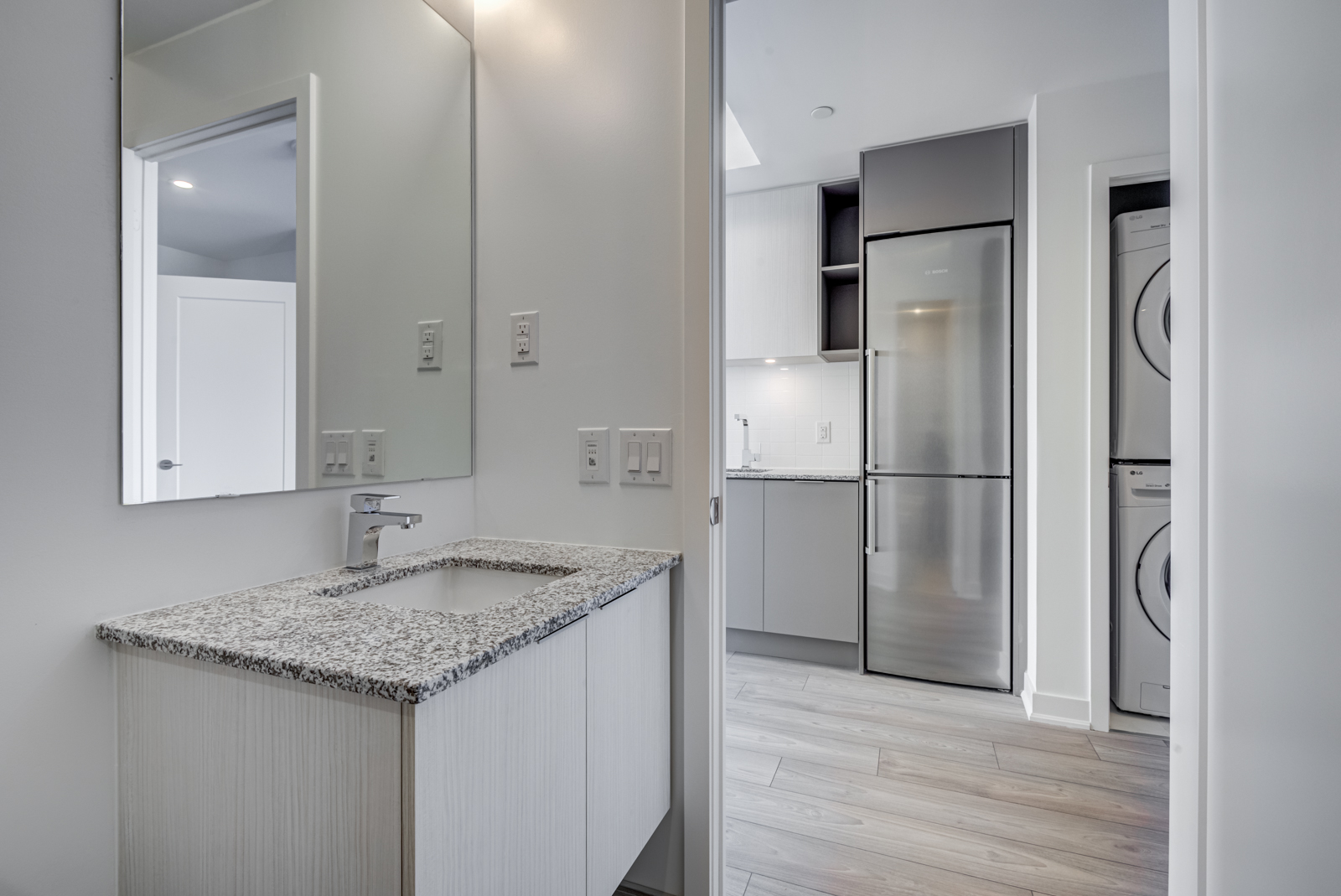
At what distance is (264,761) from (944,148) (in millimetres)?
3076

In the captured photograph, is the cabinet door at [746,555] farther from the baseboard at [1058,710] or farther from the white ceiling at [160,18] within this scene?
the white ceiling at [160,18]

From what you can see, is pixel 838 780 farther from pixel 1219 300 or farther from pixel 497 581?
pixel 1219 300

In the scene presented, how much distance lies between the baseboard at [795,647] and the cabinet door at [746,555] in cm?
7

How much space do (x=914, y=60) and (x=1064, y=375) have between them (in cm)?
129

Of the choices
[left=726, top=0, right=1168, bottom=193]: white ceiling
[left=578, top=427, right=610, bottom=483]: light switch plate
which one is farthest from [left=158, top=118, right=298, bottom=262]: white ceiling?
[left=726, top=0, right=1168, bottom=193]: white ceiling

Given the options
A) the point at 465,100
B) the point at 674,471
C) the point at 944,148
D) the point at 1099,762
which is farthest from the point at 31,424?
the point at 944,148

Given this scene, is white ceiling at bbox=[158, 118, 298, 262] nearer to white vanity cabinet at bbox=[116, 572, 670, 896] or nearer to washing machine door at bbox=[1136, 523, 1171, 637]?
white vanity cabinet at bbox=[116, 572, 670, 896]

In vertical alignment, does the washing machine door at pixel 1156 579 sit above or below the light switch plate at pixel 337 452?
below

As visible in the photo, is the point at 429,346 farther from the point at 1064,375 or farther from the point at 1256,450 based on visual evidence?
the point at 1064,375

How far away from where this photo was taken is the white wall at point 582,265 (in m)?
1.32

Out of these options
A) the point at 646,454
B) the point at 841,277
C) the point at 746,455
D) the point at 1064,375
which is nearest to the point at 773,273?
the point at 841,277

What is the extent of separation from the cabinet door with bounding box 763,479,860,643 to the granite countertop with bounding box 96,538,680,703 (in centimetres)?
183

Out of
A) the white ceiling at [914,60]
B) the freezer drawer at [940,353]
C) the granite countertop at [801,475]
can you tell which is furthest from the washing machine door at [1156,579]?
the white ceiling at [914,60]

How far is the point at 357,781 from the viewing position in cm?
68
